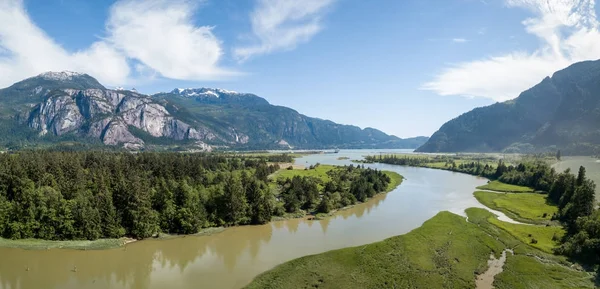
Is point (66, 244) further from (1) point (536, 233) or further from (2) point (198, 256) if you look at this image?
(1) point (536, 233)

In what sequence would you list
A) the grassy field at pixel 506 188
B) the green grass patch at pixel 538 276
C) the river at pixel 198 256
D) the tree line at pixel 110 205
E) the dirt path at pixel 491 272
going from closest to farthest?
1. the green grass patch at pixel 538 276
2. the dirt path at pixel 491 272
3. the river at pixel 198 256
4. the tree line at pixel 110 205
5. the grassy field at pixel 506 188

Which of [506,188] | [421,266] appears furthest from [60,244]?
[506,188]

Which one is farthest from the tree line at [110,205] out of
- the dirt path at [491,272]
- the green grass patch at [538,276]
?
the green grass patch at [538,276]

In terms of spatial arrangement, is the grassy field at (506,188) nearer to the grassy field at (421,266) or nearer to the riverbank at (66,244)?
the grassy field at (421,266)

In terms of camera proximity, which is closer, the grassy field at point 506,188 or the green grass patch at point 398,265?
the green grass patch at point 398,265

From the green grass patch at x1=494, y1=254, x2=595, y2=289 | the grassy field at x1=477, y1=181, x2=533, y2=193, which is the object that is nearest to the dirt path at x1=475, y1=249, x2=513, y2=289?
the green grass patch at x1=494, y1=254, x2=595, y2=289

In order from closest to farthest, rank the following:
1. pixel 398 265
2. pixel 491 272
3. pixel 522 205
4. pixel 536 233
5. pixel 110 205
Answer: pixel 491 272 → pixel 398 265 → pixel 110 205 → pixel 536 233 → pixel 522 205

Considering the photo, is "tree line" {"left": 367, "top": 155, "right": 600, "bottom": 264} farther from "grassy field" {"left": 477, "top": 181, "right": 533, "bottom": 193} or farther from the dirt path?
the dirt path
